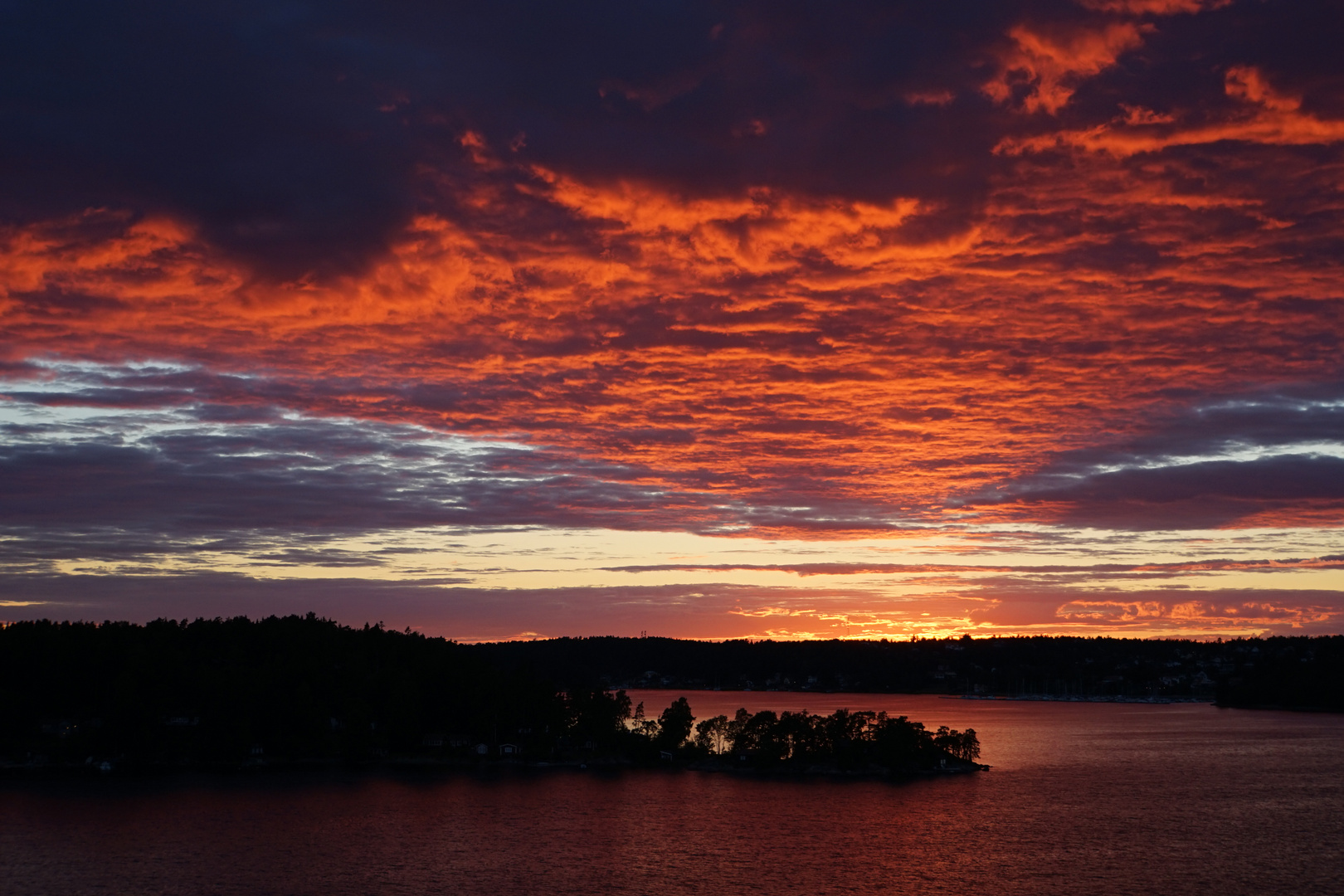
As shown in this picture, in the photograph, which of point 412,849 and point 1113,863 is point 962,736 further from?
point 412,849

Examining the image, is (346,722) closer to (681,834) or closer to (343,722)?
(343,722)

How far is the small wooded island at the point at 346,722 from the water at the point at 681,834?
6.20 meters

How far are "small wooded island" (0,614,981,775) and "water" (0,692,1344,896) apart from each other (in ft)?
20.3

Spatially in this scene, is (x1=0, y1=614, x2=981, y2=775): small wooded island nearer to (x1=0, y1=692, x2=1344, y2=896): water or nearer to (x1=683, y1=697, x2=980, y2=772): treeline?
(x1=683, y1=697, x2=980, y2=772): treeline

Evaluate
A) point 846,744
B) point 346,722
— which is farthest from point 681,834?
point 346,722

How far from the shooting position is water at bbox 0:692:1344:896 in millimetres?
62906

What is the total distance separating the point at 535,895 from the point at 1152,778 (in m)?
78.6

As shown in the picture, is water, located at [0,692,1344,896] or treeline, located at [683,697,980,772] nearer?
water, located at [0,692,1344,896]

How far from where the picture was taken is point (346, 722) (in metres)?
119

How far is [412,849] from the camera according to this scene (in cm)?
7075

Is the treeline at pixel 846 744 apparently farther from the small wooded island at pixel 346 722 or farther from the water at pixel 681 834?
the water at pixel 681 834

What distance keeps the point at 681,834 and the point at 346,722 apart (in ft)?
186

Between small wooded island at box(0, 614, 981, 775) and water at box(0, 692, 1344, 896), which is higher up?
small wooded island at box(0, 614, 981, 775)

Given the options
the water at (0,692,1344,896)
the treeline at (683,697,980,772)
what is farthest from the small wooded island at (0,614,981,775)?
the water at (0,692,1344,896)
